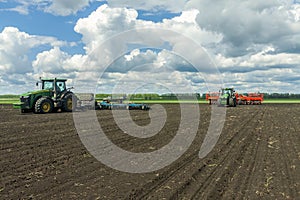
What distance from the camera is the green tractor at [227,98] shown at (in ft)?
110

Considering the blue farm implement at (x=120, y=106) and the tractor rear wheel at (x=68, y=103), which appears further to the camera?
the blue farm implement at (x=120, y=106)

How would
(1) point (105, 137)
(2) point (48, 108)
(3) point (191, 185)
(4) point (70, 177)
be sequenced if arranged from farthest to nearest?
1. (2) point (48, 108)
2. (1) point (105, 137)
3. (4) point (70, 177)
4. (3) point (191, 185)

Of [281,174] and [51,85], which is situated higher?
[51,85]

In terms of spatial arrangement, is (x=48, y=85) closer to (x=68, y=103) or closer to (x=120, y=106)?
(x=68, y=103)

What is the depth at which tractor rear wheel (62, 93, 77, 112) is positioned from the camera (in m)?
23.3

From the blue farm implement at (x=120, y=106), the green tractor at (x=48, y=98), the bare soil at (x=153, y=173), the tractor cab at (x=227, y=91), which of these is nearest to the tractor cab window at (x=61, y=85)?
the green tractor at (x=48, y=98)

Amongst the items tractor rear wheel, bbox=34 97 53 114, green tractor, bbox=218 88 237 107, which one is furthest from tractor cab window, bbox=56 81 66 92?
green tractor, bbox=218 88 237 107

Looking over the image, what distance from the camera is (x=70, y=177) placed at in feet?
23.0

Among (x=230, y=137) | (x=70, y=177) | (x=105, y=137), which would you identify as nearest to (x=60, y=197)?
(x=70, y=177)

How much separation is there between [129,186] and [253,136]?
8.14 metres

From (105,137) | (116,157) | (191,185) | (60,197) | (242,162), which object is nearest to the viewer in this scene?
(60,197)

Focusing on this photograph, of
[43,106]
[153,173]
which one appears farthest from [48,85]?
[153,173]

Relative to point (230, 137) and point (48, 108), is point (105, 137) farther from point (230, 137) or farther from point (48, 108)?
point (48, 108)

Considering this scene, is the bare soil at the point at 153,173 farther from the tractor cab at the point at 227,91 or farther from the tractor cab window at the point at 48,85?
the tractor cab at the point at 227,91
